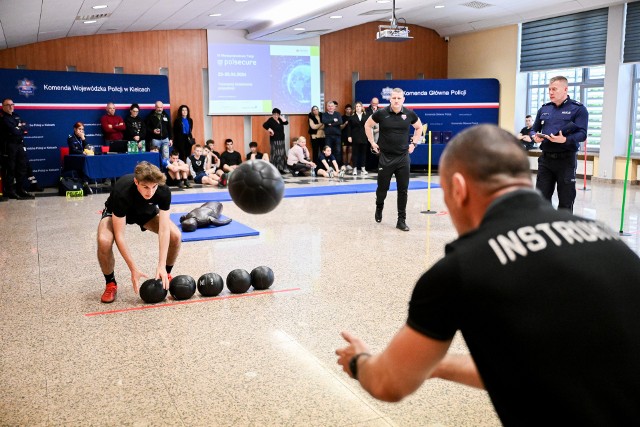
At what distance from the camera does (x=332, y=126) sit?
47.5ft

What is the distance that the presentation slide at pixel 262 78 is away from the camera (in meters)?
14.2

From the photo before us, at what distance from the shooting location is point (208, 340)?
3.78 m

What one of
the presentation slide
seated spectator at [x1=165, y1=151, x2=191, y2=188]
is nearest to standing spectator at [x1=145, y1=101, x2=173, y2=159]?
seated spectator at [x1=165, y1=151, x2=191, y2=188]

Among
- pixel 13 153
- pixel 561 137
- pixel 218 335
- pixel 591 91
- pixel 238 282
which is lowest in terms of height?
pixel 218 335

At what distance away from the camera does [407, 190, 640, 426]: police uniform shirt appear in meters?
1.21

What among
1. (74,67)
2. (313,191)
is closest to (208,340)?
(313,191)

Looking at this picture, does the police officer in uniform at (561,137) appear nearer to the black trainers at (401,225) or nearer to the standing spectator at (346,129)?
the black trainers at (401,225)

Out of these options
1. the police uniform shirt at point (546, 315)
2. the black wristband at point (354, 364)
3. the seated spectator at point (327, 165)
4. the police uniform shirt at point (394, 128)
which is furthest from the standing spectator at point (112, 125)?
the police uniform shirt at point (546, 315)

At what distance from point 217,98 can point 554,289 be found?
13.6 meters

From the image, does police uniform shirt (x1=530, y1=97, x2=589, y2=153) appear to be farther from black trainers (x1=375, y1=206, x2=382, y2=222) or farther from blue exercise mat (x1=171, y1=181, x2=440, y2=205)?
blue exercise mat (x1=171, y1=181, x2=440, y2=205)

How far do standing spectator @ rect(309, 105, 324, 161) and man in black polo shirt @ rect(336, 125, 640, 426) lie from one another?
43.9ft

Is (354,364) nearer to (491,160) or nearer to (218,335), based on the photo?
(491,160)

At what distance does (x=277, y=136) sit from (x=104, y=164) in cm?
438

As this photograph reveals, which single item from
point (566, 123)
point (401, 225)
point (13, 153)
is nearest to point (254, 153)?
point (13, 153)
